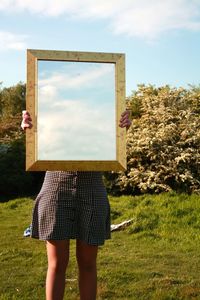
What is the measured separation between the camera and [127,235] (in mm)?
7688

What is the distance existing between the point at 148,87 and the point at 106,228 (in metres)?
10.9

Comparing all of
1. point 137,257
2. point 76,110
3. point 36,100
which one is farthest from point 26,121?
point 137,257

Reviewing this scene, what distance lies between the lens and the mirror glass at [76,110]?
3277 millimetres

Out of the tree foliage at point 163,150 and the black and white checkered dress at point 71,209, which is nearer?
the black and white checkered dress at point 71,209

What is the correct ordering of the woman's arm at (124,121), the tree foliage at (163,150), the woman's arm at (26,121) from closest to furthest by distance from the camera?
the woman's arm at (26,121) → the woman's arm at (124,121) → the tree foliage at (163,150)

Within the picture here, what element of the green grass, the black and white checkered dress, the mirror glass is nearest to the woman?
the black and white checkered dress

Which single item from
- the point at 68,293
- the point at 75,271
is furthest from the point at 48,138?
the point at 75,271

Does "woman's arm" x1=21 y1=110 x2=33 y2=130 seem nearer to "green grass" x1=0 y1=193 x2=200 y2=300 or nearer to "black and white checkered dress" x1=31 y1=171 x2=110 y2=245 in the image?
"black and white checkered dress" x1=31 y1=171 x2=110 y2=245

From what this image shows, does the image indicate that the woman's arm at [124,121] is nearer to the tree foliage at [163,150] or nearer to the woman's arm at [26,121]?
the woman's arm at [26,121]

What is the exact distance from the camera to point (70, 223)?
326cm

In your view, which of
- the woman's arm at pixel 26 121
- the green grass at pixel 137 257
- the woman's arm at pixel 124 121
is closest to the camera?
the woman's arm at pixel 26 121

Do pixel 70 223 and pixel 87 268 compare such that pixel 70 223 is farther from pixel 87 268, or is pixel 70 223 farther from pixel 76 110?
pixel 76 110

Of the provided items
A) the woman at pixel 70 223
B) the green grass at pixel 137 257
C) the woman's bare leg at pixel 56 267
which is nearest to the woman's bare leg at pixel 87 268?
the woman at pixel 70 223

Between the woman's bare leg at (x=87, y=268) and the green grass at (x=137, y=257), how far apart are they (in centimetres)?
127
